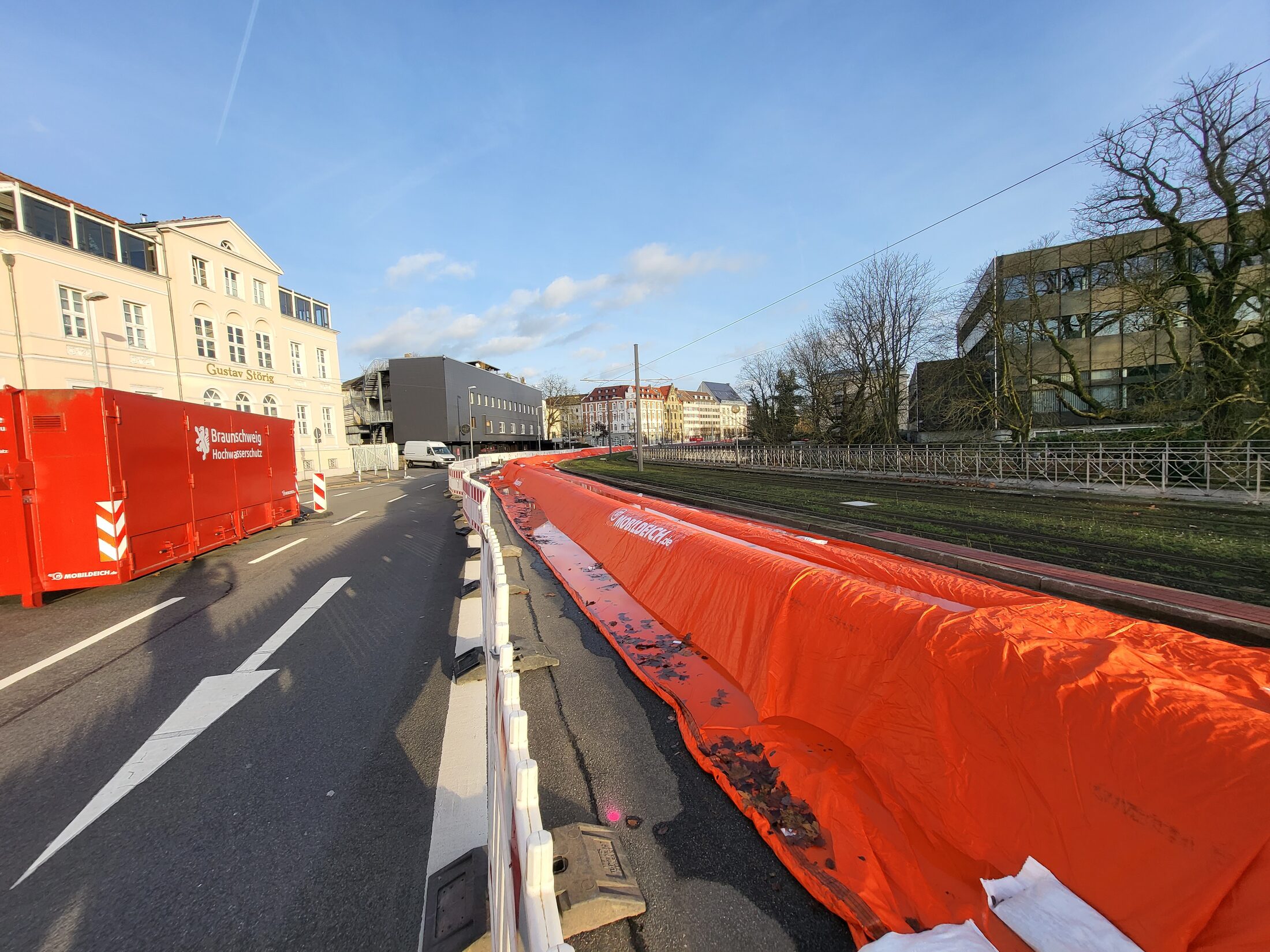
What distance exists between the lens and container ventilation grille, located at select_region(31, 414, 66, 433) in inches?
246

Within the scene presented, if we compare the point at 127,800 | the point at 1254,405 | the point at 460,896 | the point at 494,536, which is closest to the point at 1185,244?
the point at 1254,405

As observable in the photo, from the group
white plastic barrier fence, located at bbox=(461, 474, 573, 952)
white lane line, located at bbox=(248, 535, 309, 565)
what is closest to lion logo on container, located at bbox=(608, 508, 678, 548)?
white plastic barrier fence, located at bbox=(461, 474, 573, 952)

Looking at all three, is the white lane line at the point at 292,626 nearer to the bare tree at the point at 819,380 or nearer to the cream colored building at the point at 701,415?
the bare tree at the point at 819,380

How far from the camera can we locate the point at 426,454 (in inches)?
1880

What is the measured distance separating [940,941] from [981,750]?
0.76 m

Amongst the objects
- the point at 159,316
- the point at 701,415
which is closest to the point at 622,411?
the point at 701,415

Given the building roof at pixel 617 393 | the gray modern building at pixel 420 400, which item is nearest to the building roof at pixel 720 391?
the building roof at pixel 617 393

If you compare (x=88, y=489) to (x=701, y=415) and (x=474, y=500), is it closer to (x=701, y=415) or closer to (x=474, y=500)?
(x=474, y=500)

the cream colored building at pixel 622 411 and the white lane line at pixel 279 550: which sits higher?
the cream colored building at pixel 622 411

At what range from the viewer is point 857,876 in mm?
2139

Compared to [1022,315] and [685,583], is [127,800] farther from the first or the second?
[1022,315]

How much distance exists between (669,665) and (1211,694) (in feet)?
10.3

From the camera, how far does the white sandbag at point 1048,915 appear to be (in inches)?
62.1

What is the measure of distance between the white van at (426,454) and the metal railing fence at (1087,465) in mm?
32532
